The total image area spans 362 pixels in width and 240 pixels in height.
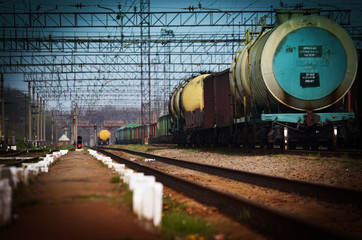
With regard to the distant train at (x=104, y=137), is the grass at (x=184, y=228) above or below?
below

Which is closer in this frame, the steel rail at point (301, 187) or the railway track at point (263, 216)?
the railway track at point (263, 216)

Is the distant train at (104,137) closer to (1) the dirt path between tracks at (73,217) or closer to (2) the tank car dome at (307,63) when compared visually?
(2) the tank car dome at (307,63)

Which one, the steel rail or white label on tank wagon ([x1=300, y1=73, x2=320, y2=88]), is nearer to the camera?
the steel rail

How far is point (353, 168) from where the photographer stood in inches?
420

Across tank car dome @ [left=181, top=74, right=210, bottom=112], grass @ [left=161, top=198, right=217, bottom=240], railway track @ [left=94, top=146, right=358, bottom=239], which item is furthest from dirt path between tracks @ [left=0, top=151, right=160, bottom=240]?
tank car dome @ [left=181, top=74, right=210, bottom=112]

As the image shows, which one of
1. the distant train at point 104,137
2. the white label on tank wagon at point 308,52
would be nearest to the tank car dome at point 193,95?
the white label on tank wagon at point 308,52

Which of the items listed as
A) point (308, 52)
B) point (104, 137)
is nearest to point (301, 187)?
point (308, 52)

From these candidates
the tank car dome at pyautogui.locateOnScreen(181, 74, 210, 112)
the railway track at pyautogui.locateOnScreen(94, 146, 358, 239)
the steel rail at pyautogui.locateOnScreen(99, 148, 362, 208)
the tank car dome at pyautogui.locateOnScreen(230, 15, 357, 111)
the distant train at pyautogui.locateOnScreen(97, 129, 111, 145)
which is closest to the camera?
the railway track at pyautogui.locateOnScreen(94, 146, 358, 239)

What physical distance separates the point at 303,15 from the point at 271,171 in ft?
22.0

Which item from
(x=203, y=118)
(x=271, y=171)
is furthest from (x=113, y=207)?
(x=203, y=118)

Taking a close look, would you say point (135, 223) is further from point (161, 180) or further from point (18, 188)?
point (161, 180)

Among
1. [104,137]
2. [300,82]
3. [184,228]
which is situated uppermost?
[300,82]

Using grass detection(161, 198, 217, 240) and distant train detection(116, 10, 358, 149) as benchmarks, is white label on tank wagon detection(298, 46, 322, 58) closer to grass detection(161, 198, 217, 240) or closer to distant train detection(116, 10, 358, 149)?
distant train detection(116, 10, 358, 149)

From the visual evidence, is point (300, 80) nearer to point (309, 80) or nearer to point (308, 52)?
point (309, 80)
